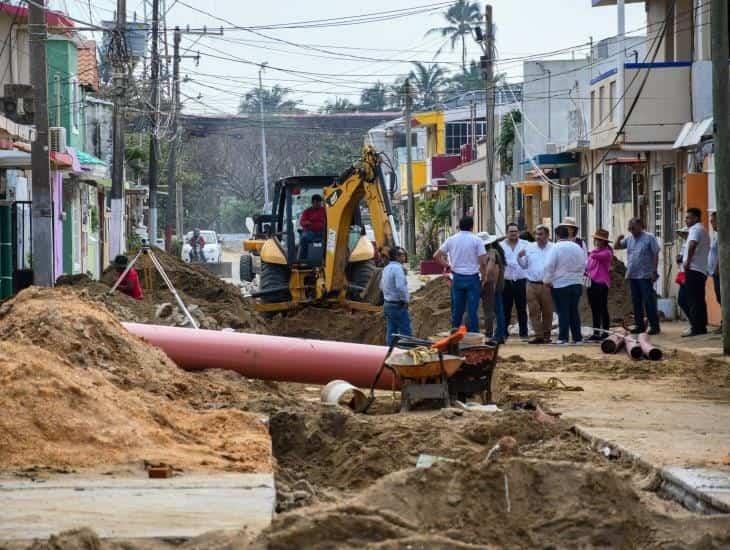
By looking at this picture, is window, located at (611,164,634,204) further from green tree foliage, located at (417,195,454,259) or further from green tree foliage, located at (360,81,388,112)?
green tree foliage, located at (360,81,388,112)

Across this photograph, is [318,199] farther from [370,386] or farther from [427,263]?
[427,263]

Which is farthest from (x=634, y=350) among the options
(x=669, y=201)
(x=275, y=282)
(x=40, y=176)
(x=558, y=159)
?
(x=558, y=159)

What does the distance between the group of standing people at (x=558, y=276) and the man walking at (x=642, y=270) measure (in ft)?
0.05

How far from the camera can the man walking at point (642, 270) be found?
77.2 feet

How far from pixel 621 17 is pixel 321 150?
219 feet

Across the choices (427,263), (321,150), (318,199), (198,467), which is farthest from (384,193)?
(321,150)

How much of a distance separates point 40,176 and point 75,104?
20528mm

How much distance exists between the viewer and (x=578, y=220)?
4394 cm

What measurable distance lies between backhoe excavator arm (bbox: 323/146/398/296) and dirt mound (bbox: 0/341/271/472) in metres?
12.4

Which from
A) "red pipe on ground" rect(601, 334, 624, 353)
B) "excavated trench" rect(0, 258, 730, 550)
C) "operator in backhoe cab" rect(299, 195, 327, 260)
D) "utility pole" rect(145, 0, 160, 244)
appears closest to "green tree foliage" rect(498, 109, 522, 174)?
"utility pole" rect(145, 0, 160, 244)

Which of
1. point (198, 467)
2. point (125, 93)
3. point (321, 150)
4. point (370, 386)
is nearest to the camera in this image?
point (198, 467)

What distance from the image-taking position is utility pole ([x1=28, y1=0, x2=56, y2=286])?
1054 inches

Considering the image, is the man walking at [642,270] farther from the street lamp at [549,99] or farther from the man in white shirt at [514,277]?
the street lamp at [549,99]

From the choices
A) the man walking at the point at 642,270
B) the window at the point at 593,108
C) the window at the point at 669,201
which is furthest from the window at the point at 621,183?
the man walking at the point at 642,270
